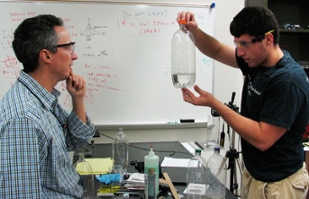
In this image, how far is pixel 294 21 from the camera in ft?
11.3

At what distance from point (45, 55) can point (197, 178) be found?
3.62ft

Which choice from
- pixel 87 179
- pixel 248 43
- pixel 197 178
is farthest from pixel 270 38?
pixel 87 179

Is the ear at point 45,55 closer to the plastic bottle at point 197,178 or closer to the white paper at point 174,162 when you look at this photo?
the plastic bottle at point 197,178

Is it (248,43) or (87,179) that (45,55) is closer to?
(87,179)

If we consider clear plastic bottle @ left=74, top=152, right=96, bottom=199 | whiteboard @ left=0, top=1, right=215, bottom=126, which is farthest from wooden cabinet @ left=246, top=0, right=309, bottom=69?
clear plastic bottle @ left=74, top=152, right=96, bottom=199

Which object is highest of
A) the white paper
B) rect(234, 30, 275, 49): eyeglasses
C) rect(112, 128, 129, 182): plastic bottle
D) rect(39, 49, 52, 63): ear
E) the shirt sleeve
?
rect(234, 30, 275, 49): eyeglasses

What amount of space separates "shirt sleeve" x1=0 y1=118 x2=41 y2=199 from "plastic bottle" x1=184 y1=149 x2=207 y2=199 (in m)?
0.75

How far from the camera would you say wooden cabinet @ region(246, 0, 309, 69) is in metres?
3.37

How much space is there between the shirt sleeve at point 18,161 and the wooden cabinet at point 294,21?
10.2 ft

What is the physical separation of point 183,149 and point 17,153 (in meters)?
1.60

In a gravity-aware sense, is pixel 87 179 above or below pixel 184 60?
below

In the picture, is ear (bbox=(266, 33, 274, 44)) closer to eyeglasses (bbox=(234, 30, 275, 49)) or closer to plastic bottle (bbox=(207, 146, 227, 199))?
eyeglasses (bbox=(234, 30, 275, 49))

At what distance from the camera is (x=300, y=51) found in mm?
3496

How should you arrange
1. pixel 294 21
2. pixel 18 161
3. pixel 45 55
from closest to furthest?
pixel 18 161
pixel 45 55
pixel 294 21
